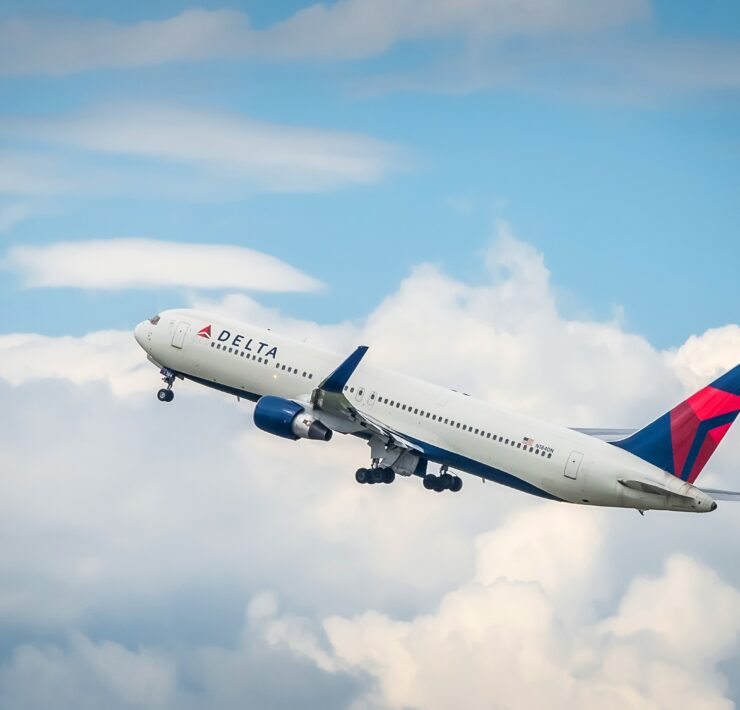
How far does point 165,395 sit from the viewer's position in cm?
8856

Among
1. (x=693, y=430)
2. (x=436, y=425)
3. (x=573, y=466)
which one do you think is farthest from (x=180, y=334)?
(x=693, y=430)

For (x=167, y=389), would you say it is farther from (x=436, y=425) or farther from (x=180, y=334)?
(x=436, y=425)

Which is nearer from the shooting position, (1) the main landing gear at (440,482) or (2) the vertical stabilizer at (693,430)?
(2) the vertical stabilizer at (693,430)

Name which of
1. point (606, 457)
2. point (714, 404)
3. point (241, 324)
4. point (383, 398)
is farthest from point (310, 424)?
point (714, 404)

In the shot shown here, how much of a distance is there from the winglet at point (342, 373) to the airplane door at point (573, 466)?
462 inches

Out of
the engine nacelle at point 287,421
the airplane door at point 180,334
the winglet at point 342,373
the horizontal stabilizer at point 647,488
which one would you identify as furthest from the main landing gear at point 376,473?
the horizontal stabilizer at point 647,488

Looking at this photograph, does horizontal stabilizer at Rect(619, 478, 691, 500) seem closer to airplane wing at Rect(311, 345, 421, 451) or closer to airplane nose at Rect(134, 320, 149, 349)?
airplane wing at Rect(311, 345, 421, 451)

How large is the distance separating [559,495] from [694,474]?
6918mm

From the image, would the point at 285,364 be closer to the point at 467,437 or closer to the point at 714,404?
the point at 467,437

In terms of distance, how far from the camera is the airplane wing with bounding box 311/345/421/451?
7444 centimetres

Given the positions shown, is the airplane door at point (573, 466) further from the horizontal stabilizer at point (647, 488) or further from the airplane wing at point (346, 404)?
the airplane wing at point (346, 404)

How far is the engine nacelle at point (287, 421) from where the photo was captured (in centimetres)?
7744

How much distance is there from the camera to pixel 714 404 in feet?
237

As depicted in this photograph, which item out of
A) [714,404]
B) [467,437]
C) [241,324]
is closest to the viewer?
[714,404]
